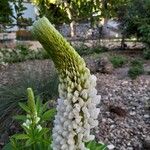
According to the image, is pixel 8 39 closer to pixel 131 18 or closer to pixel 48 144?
pixel 131 18

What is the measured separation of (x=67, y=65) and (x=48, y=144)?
119cm

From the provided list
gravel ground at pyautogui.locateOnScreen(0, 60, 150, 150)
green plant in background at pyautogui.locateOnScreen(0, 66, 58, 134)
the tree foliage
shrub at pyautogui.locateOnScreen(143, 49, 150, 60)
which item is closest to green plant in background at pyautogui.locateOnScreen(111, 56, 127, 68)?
shrub at pyautogui.locateOnScreen(143, 49, 150, 60)

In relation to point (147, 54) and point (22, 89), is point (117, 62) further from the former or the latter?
point (22, 89)

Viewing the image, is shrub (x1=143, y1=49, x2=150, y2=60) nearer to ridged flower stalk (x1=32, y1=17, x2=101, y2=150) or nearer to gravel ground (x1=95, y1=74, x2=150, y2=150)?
gravel ground (x1=95, y1=74, x2=150, y2=150)

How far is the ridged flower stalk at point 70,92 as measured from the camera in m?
1.72

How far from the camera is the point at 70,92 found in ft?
6.06

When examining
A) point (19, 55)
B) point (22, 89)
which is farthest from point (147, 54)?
point (22, 89)

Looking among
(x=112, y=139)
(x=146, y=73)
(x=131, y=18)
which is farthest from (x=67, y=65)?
(x=131, y=18)

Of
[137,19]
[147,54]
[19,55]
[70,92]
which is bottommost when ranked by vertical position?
[147,54]

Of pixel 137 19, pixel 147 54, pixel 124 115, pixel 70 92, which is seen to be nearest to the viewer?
pixel 70 92

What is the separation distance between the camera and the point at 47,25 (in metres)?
1.73

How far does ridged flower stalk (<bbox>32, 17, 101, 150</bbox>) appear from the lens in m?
1.72

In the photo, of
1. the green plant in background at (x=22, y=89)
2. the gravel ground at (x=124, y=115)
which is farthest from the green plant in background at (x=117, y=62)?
the green plant in background at (x=22, y=89)

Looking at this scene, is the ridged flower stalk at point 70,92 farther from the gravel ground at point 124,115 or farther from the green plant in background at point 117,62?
the green plant in background at point 117,62
